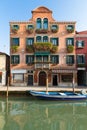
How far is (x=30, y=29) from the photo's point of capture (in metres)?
38.7

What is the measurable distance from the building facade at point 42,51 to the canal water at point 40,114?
32.2 feet

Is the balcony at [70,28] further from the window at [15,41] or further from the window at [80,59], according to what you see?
the window at [15,41]

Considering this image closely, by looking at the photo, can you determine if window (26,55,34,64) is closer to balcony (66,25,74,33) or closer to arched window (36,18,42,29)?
arched window (36,18,42,29)

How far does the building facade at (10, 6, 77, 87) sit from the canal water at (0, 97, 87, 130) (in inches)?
387

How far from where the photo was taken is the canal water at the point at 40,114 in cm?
1802

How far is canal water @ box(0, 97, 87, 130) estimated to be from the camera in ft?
59.1

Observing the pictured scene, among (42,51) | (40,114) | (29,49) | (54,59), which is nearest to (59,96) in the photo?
(40,114)

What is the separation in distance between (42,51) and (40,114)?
1736 cm

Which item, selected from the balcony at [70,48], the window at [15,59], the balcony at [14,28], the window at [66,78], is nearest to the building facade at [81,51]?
the balcony at [70,48]

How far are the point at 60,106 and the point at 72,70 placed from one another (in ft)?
44.2

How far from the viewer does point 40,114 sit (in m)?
22.2

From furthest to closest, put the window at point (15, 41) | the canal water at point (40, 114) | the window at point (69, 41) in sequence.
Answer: the window at point (15, 41) < the window at point (69, 41) < the canal water at point (40, 114)

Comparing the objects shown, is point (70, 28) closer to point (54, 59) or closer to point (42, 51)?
point (54, 59)

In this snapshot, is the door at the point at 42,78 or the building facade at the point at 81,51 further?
the door at the point at 42,78
